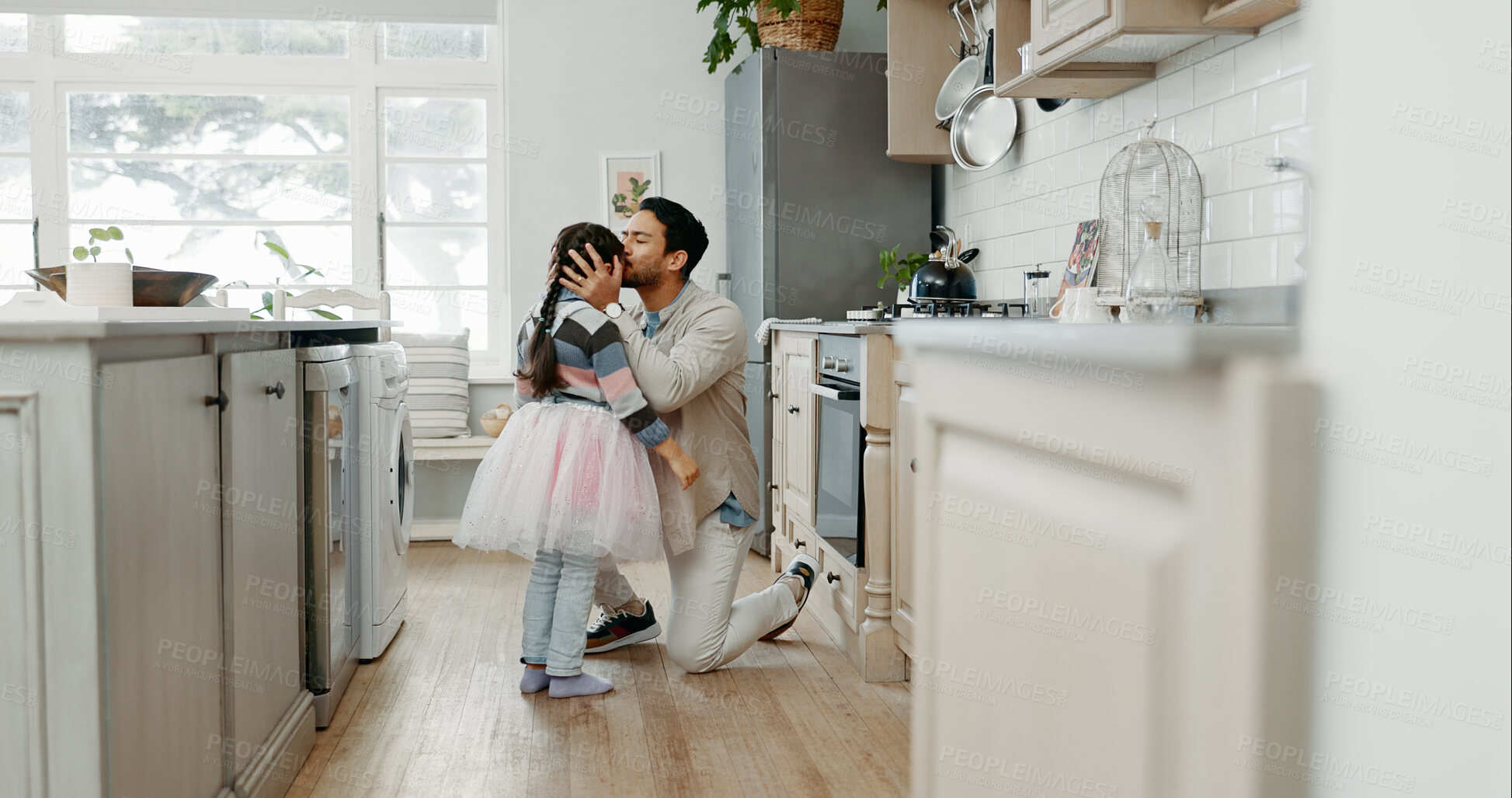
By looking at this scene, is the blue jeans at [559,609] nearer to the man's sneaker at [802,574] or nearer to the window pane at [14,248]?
the man's sneaker at [802,574]

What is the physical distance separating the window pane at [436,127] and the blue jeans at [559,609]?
2.88 metres

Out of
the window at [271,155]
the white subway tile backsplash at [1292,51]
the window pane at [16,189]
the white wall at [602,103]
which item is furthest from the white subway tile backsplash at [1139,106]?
the window pane at [16,189]

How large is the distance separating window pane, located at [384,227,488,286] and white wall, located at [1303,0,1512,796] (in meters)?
4.78

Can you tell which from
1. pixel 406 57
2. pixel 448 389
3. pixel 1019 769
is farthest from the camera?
pixel 406 57

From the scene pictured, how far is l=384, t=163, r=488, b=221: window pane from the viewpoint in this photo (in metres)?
4.84

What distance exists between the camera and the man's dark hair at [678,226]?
8.83 feet

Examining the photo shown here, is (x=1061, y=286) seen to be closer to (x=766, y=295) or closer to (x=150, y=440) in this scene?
(x=766, y=295)

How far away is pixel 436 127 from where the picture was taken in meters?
4.85

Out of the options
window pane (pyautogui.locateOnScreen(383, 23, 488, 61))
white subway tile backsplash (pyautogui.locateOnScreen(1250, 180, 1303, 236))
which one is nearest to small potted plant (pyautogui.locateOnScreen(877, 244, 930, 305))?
white subway tile backsplash (pyautogui.locateOnScreen(1250, 180, 1303, 236))

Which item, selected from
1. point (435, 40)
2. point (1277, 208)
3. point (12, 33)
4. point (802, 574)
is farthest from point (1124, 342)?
point (12, 33)

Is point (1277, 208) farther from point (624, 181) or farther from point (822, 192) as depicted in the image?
point (624, 181)

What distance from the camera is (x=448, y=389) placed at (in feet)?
14.8

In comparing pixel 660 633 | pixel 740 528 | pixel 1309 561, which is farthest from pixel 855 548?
pixel 1309 561

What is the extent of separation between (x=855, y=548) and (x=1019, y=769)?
82.9 inches
